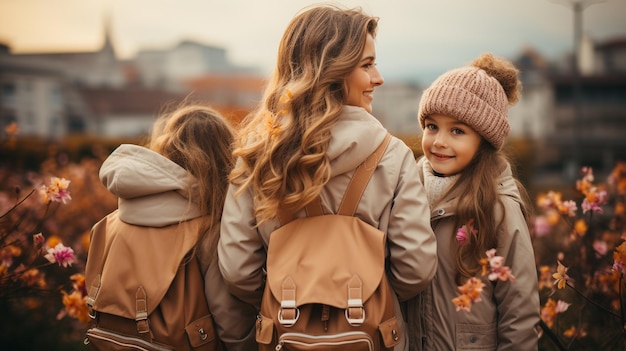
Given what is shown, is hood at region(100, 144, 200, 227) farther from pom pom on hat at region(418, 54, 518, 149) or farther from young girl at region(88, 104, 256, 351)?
pom pom on hat at region(418, 54, 518, 149)

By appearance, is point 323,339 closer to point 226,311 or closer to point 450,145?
point 226,311

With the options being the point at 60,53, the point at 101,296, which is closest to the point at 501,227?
the point at 101,296

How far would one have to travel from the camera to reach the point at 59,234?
244 inches

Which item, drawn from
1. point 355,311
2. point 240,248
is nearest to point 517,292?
point 355,311

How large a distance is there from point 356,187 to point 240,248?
55 centimetres

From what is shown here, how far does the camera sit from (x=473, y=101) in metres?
2.62

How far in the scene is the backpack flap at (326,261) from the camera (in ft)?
7.08

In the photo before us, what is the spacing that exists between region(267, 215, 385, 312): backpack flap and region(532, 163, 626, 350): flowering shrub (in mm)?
1005

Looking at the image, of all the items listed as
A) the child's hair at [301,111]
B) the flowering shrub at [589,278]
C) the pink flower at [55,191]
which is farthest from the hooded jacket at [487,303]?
the pink flower at [55,191]

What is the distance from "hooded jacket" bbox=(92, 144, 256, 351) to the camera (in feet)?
8.59

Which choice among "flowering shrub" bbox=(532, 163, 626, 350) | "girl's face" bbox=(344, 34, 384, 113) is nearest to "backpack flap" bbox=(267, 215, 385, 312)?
"girl's face" bbox=(344, 34, 384, 113)

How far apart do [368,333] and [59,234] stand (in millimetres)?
4944

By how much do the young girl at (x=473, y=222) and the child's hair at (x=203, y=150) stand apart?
0.95 m

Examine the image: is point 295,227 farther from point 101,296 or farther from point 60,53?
point 60,53
